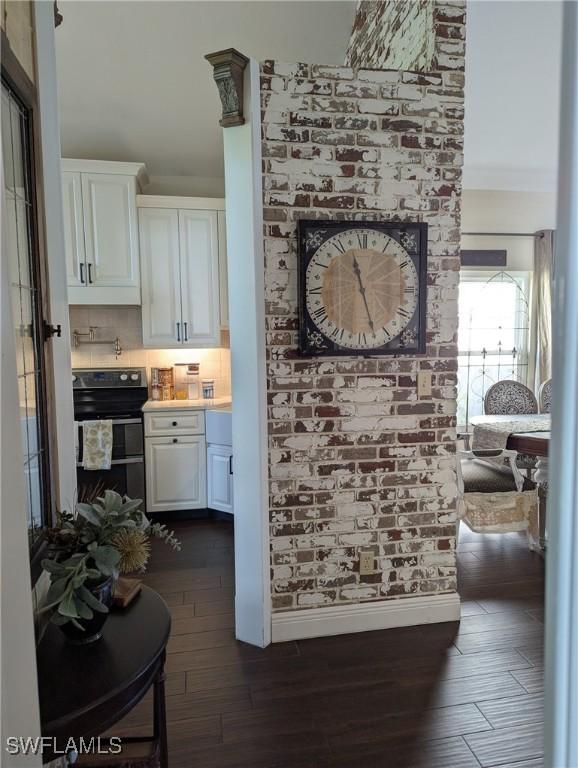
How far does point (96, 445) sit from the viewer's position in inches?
151

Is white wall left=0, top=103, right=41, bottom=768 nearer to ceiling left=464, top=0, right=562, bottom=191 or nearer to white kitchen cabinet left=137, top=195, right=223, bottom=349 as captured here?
ceiling left=464, top=0, right=562, bottom=191

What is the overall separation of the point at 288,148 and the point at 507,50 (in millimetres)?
2036

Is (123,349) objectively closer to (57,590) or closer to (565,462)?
(57,590)

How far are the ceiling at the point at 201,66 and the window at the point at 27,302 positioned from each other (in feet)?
7.53

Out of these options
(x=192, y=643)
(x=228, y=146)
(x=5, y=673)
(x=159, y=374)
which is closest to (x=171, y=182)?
Result: (x=159, y=374)

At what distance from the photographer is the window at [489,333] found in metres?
5.57

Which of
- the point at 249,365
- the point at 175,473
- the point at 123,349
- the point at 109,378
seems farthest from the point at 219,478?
the point at 249,365

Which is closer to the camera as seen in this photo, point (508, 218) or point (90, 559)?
point (90, 559)

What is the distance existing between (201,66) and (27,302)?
291cm

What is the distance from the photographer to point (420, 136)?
241cm

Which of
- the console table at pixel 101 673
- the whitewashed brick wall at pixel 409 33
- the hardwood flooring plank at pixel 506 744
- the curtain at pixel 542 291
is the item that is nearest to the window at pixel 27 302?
the console table at pixel 101 673

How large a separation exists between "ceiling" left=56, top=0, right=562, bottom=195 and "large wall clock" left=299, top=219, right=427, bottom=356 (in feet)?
5.26

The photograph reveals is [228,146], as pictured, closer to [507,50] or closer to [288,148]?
[288,148]

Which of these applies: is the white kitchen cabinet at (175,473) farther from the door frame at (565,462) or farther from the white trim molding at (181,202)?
the door frame at (565,462)
